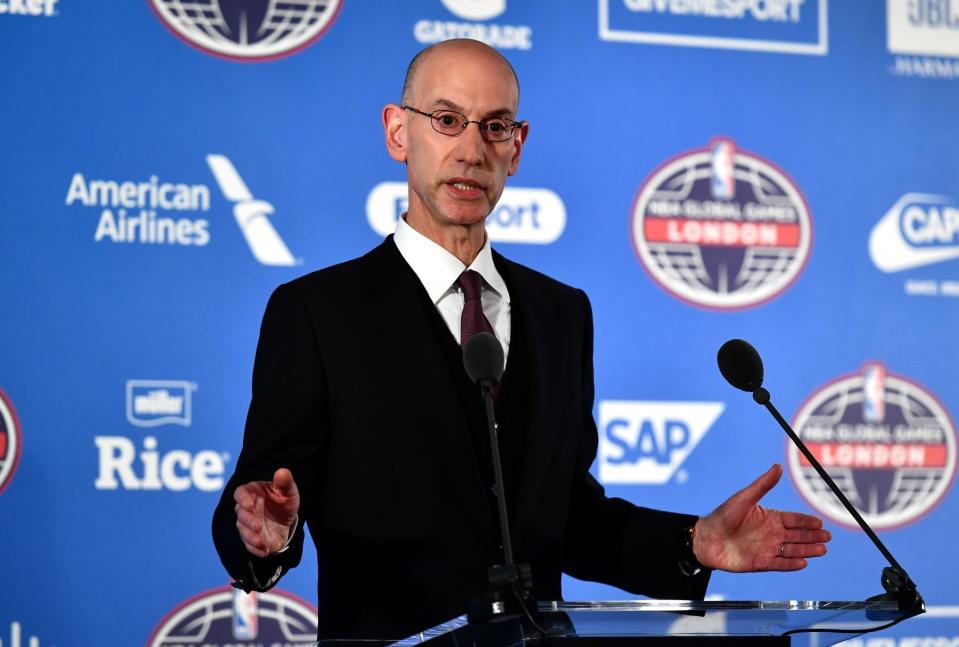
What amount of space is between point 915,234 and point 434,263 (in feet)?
6.38

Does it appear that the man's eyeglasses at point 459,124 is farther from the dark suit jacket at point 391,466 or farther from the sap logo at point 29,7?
the sap logo at point 29,7

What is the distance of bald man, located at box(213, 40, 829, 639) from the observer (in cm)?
192

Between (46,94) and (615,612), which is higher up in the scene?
(46,94)

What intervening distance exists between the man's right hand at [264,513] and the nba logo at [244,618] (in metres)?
A: 1.48

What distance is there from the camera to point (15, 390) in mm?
2896

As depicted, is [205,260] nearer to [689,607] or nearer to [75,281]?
[75,281]

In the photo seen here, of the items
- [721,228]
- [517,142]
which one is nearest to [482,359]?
[517,142]

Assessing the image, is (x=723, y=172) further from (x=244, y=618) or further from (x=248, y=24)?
(x=244, y=618)

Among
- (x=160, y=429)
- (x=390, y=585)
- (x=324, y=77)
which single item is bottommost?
(x=390, y=585)

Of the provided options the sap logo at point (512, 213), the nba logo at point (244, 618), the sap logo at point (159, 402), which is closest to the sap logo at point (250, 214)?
the sap logo at point (512, 213)

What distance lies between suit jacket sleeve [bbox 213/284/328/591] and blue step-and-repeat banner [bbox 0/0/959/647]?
104 cm

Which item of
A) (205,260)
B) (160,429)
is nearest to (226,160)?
(205,260)

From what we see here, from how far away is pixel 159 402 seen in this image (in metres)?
2.96

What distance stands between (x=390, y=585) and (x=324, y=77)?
64.7 inches
